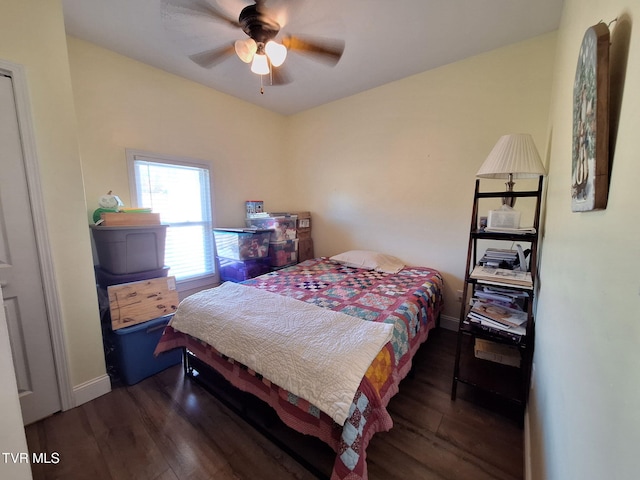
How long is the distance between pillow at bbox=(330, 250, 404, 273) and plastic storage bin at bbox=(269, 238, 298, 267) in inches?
23.6

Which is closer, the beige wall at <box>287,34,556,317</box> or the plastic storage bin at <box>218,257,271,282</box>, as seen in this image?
the beige wall at <box>287,34,556,317</box>

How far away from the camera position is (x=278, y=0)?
124cm

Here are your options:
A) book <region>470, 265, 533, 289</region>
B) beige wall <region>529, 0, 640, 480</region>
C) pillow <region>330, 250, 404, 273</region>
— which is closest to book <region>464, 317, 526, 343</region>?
book <region>470, 265, 533, 289</region>

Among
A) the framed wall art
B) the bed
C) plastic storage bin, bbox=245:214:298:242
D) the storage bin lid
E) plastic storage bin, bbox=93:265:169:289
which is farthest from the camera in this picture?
plastic storage bin, bbox=245:214:298:242

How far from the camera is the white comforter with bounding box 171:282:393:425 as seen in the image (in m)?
1.07

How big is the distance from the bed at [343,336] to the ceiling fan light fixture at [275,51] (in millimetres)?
1558

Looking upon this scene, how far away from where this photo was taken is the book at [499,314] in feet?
4.84

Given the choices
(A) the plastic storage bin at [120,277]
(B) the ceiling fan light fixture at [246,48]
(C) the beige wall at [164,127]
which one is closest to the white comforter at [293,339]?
(A) the plastic storage bin at [120,277]

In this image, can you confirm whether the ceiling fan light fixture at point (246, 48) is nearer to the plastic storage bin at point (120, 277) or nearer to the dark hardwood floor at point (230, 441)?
the plastic storage bin at point (120, 277)

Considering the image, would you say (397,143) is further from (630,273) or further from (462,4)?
(630,273)

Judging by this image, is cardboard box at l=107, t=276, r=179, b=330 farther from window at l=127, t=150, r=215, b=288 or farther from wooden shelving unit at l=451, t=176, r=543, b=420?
wooden shelving unit at l=451, t=176, r=543, b=420

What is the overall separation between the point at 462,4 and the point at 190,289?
11.5 feet

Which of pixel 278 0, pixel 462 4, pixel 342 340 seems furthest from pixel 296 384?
pixel 462 4

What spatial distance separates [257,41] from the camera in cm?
146
